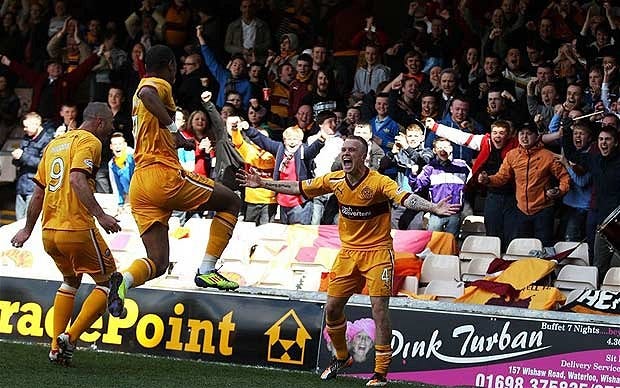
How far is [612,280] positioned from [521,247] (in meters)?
1.14

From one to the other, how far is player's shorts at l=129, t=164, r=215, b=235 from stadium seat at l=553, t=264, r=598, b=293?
4.44m

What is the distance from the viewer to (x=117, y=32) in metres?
19.4

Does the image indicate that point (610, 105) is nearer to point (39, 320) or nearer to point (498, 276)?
point (498, 276)

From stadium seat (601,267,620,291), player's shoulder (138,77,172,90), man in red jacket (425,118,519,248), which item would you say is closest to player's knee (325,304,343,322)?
player's shoulder (138,77,172,90)

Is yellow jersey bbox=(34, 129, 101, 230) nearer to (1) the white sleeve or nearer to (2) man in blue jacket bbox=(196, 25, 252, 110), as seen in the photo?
(1) the white sleeve

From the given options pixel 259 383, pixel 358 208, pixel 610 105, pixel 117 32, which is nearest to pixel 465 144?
pixel 610 105

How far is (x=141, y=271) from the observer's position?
962 centimetres

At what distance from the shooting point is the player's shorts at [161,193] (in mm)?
9664

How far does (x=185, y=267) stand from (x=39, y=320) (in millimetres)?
2283

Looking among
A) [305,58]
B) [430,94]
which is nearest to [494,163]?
[430,94]

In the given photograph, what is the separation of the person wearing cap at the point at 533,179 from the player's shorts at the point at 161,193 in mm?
4492

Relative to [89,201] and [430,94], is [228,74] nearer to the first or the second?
[430,94]

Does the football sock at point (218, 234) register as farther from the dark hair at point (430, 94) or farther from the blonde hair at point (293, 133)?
the dark hair at point (430, 94)

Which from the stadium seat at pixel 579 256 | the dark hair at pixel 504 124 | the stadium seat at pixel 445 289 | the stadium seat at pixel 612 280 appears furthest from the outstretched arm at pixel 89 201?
the dark hair at pixel 504 124
